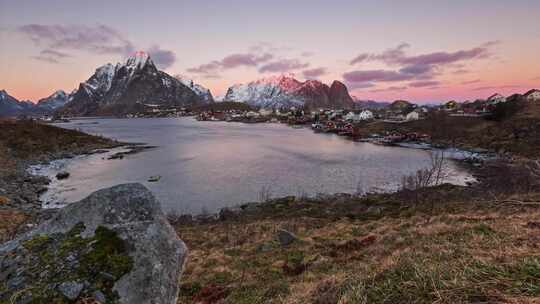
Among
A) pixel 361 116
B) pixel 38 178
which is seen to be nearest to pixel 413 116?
pixel 361 116

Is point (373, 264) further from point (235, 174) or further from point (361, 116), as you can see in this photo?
point (361, 116)

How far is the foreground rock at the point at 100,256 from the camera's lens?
3.56 m

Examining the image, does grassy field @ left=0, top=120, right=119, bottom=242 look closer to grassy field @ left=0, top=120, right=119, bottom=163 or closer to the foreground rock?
grassy field @ left=0, top=120, right=119, bottom=163

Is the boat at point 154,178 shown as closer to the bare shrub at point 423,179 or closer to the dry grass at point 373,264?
the dry grass at point 373,264

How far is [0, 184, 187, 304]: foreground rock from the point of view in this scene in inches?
140

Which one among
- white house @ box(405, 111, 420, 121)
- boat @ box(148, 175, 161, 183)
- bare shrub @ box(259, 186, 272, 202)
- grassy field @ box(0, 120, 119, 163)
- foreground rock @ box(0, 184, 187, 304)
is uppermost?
white house @ box(405, 111, 420, 121)

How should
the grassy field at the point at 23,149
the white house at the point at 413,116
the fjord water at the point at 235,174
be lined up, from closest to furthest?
the grassy field at the point at 23,149, the fjord water at the point at 235,174, the white house at the point at 413,116

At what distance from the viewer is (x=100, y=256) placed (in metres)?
4.05

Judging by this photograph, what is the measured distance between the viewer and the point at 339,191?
4484 centimetres

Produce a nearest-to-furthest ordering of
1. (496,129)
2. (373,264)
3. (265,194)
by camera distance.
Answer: (373,264) → (265,194) → (496,129)

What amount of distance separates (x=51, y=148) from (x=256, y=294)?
9881cm

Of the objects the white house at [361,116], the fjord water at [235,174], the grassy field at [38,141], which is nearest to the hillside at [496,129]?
the fjord water at [235,174]

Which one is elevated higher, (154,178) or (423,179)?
(423,179)

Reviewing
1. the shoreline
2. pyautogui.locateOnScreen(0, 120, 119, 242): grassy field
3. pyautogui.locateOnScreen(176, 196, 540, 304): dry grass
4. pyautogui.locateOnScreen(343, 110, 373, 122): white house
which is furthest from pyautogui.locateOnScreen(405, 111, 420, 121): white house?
pyautogui.locateOnScreen(176, 196, 540, 304): dry grass
